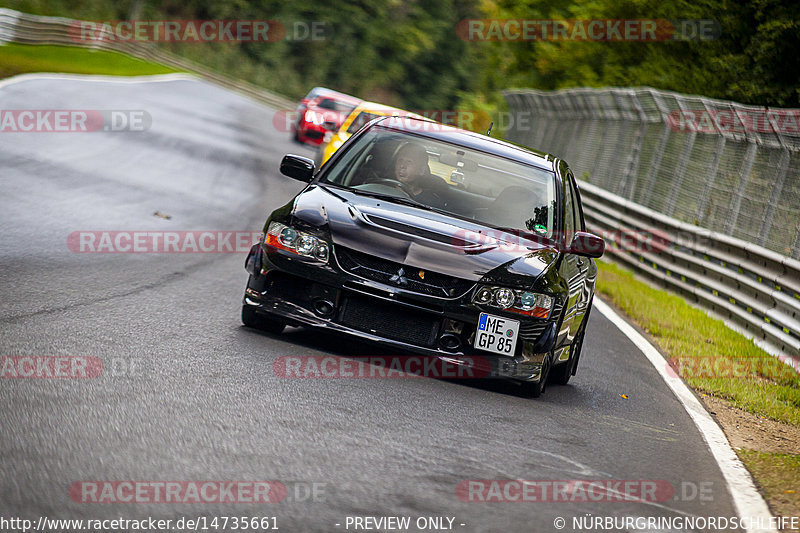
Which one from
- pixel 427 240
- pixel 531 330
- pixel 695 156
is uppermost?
pixel 695 156

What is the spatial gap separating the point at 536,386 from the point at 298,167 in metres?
2.26

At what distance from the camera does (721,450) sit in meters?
6.95

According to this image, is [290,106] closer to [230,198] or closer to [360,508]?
[230,198]

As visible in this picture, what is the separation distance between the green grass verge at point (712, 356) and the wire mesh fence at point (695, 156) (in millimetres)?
1127

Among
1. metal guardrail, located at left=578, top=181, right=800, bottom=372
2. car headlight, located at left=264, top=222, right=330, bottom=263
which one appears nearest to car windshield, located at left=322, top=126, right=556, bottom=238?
car headlight, located at left=264, top=222, right=330, bottom=263

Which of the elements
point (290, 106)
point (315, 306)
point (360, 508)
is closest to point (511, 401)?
point (315, 306)

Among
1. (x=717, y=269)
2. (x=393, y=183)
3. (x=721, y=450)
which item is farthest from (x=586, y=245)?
(x=717, y=269)

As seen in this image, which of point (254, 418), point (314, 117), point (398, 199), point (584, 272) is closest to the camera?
point (254, 418)

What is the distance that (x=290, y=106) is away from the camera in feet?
213

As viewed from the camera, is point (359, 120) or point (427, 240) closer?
point (427, 240)

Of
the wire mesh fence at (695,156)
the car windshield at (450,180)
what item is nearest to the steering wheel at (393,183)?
the car windshield at (450,180)

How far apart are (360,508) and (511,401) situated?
2.84 metres

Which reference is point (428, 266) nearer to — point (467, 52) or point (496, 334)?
point (496, 334)

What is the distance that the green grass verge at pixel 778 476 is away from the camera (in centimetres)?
580
